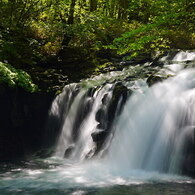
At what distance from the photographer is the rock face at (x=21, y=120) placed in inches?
438

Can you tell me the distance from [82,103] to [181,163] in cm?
500

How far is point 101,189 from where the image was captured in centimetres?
614

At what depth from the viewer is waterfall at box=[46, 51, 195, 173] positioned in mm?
7730

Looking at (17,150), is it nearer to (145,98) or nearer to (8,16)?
(145,98)

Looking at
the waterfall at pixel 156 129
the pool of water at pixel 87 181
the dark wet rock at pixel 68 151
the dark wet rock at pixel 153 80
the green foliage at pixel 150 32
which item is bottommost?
the pool of water at pixel 87 181

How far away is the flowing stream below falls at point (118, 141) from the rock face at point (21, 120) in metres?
0.45

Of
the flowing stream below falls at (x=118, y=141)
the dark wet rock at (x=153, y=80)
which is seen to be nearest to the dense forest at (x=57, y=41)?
the dark wet rock at (x=153, y=80)

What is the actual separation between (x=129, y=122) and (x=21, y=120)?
5077mm

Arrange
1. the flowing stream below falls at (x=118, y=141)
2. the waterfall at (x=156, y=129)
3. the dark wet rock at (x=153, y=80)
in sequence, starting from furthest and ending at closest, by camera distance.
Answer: the dark wet rock at (x=153, y=80)
the waterfall at (x=156, y=129)
the flowing stream below falls at (x=118, y=141)

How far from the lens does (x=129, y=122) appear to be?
29.4 ft

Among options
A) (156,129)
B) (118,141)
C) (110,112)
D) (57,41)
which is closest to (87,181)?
(118,141)

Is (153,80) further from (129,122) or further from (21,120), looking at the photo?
(21,120)

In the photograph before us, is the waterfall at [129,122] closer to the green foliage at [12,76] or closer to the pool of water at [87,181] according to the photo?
the pool of water at [87,181]

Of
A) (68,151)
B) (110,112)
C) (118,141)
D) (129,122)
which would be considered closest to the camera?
(118,141)
